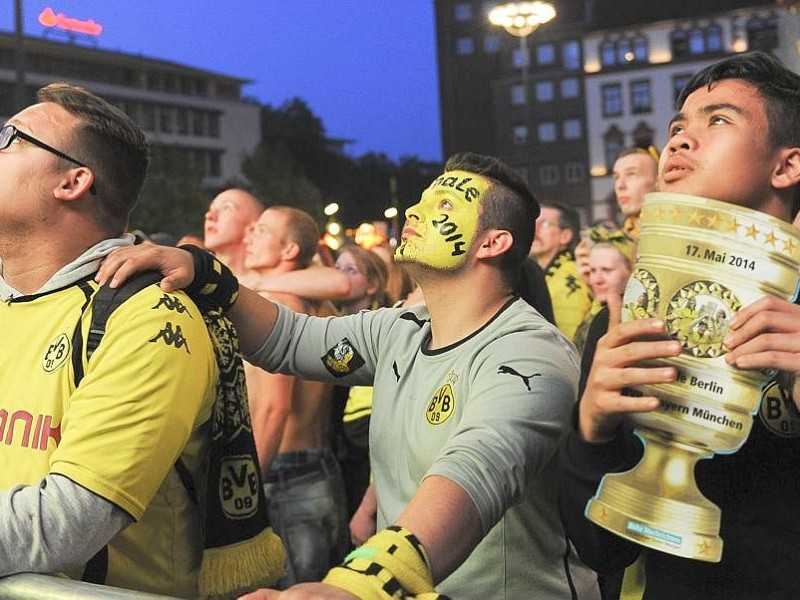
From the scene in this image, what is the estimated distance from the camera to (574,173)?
75.4m

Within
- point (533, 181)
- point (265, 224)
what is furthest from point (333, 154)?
point (265, 224)

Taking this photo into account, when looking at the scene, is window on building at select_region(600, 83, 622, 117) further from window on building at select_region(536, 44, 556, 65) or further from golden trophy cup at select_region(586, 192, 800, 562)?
golden trophy cup at select_region(586, 192, 800, 562)

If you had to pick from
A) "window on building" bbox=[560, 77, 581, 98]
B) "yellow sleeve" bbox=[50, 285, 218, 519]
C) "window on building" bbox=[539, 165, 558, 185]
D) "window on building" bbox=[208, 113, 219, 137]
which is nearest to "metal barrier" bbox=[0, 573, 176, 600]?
"yellow sleeve" bbox=[50, 285, 218, 519]

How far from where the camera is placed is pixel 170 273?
2.52 meters

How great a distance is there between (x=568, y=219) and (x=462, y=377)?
5.24m

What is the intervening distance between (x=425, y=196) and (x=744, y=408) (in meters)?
1.33

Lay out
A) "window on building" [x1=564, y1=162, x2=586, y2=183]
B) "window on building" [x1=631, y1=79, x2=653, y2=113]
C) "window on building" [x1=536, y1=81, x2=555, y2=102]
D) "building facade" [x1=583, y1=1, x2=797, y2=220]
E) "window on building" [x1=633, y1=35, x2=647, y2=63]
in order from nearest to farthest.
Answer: "building facade" [x1=583, y1=1, x2=797, y2=220] → "window on building" [x1=633, y1=35, x2=647, y2=63] → "window on building" [x1=631, y1=79, x2=653, y2=113] → "window on building" [x1=564, y1=162, x2=586, y2=183] → "window on building" [x1=536, y1=81, x2=555, y2=102]

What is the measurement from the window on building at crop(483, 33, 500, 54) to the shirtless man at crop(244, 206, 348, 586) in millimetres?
77931

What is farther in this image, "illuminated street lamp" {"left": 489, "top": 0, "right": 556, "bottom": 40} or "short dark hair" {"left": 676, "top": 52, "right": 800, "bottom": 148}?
→ "illuminated street lamp" {"left": 489, "top": 0, "right": 556, "bottom": 40}

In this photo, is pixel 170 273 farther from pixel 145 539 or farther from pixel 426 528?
pixel 426 528

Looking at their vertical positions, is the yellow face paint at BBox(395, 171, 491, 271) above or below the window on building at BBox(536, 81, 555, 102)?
below

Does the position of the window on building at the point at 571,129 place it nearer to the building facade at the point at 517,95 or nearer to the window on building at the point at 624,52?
the building facade at the point at 517,95

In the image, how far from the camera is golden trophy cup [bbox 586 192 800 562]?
1530 mm

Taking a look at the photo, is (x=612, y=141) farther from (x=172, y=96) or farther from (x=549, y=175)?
(x=172, y=96)
